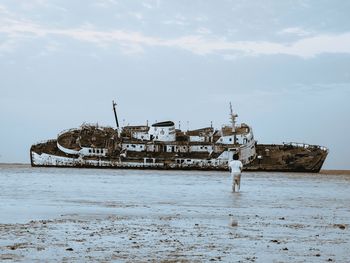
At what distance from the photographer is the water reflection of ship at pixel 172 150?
9288 cm

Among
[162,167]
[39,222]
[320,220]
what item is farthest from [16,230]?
[162,167]

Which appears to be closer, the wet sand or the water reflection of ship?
Answer: the wet sand

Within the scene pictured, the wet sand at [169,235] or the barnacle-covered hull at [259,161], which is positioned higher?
the barnacle-covered hull at [259,161]

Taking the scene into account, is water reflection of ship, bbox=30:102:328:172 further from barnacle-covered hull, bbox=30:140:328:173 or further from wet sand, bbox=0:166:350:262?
wet sand, bbox=0:166:350:262

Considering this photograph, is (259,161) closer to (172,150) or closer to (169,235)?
(172,150)

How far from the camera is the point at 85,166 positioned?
9362cm

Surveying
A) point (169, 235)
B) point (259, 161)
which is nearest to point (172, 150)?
point (259, 161)

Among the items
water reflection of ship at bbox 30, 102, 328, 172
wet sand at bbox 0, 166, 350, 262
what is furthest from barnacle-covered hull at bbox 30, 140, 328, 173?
wet sand at bbox 0, 166, 350, 262

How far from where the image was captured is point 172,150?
93250mm

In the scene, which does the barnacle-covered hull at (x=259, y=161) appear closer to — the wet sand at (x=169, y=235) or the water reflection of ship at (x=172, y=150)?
the water reflection of ship at (x=172, y=150)

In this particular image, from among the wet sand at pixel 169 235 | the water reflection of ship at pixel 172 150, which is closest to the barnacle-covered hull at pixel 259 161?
the water reflection of ship at pixel 172 150

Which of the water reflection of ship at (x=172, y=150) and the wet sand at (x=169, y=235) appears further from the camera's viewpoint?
the water reflection of ship at (x=172, y=150)

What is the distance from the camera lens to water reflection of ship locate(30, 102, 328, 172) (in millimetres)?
92875

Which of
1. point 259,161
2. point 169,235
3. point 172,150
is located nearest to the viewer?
point 169,235
